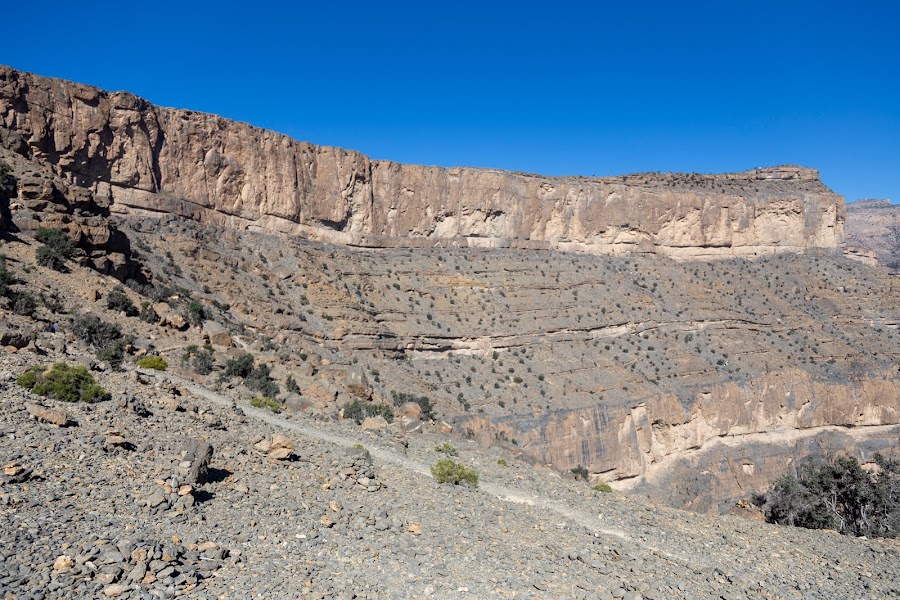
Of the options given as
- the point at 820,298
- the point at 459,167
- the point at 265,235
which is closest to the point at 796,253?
the point at 820,298

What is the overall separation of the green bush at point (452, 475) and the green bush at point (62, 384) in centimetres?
676

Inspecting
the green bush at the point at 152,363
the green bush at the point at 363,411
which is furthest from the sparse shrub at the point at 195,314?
the green bush at the point at 363,411

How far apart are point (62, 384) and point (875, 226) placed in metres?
163

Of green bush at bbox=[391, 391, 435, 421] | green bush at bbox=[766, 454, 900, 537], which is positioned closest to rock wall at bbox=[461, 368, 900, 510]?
green bush at bbox=[391, 391, 435, 421]

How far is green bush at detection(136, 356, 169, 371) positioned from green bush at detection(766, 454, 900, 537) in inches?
786

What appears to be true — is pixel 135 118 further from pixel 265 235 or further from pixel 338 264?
pixel 338 264

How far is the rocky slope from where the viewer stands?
119200 mm

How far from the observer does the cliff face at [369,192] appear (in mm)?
33375

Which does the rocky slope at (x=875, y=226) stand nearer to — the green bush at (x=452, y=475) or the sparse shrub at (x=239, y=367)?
the sparse shrub at (x=239, y=367)

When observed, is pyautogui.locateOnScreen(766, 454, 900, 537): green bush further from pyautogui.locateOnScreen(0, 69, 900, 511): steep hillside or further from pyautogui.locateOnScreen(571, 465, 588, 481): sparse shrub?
pyautogui.locateOnScreen(0, 69, 900, 511): steep hillside

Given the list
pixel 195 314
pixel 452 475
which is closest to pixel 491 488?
pixel 452 475

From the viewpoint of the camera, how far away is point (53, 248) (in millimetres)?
22297

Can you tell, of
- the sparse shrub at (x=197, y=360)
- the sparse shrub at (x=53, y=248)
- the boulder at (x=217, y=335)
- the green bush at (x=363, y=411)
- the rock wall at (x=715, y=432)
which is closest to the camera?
the green bush at (x=363, y=411)

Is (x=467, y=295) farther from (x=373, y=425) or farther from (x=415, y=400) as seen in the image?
(x=373, y=425)
